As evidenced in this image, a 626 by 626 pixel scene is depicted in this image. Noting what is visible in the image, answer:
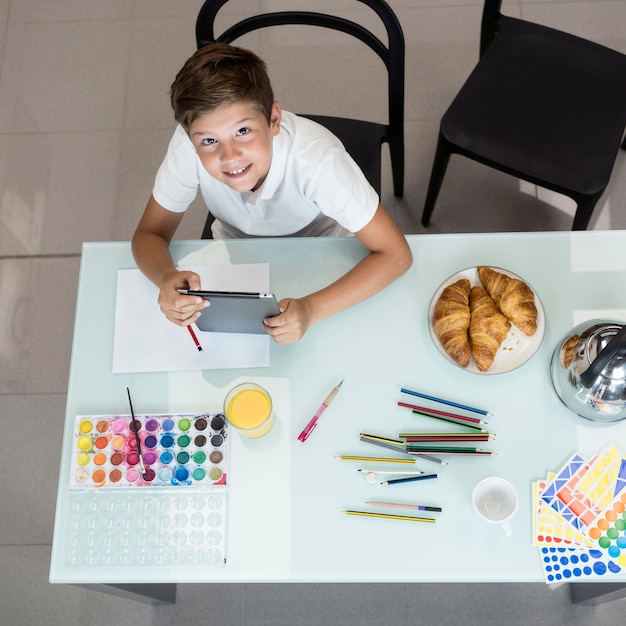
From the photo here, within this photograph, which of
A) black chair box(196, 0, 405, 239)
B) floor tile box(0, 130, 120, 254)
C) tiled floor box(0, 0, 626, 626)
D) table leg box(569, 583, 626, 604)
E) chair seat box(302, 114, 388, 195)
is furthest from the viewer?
floor tile box(0, 130, 120, 254)

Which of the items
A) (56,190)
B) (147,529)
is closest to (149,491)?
(147,529)

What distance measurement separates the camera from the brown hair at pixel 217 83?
3.40ft

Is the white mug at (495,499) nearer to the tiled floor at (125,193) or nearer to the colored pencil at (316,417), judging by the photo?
the colored pencil at (316,417)

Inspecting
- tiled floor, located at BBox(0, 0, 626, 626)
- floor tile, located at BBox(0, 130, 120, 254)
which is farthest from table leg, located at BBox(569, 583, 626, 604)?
floor tile, located at BBox(0, 130, 120, 254)

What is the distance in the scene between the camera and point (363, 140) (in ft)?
5.30

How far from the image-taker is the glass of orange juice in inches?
41.9

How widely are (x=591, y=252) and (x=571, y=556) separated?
1.78ft

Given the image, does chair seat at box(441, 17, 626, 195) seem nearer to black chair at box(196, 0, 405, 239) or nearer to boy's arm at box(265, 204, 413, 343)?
black chair at box(196, 0, 405, 239)

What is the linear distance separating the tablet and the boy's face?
24 cm

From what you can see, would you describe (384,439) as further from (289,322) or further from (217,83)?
(217,83)

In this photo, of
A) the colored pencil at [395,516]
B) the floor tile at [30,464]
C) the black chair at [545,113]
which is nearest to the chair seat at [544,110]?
the black chair at [545,113]

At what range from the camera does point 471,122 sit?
64.1 inches

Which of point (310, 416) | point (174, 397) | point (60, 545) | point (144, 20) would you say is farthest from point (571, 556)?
point (144, 20)

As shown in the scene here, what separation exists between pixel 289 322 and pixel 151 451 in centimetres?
33
